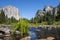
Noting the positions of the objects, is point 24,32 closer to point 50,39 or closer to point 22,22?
point 22,22

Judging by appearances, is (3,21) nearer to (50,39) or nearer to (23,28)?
(23,28)

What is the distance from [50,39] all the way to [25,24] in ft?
26.8

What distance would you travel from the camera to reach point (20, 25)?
2339 cm

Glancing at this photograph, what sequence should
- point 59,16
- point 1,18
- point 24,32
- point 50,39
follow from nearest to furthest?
point 50,39
point 24,32
point 1,18
point 59,16

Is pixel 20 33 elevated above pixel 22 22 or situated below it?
below

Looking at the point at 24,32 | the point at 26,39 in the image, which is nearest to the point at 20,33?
the point at 24,32

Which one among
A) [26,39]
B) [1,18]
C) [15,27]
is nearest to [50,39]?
[26,39]

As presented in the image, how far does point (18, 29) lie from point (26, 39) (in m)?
7.64

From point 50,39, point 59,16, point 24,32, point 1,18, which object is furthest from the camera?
point 59,16

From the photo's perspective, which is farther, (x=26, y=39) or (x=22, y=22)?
(x=22, y=22)

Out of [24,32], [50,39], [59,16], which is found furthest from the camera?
[59,16]

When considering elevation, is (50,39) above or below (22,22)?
below

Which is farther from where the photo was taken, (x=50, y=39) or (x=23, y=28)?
(x=23, y=28)

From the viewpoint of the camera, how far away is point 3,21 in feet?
323
